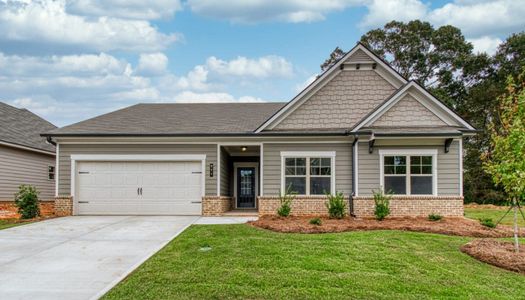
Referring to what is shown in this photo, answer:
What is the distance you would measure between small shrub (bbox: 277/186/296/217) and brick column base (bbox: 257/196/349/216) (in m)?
0.20

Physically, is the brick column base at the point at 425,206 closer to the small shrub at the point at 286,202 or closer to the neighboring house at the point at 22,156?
the small shrub at the point at 286,202

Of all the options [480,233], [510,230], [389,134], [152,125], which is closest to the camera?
[480,233]

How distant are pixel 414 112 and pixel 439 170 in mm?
2120

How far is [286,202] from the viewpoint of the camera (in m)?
13.8

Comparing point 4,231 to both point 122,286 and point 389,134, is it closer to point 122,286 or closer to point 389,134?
point 122,286

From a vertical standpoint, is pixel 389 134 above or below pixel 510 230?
above

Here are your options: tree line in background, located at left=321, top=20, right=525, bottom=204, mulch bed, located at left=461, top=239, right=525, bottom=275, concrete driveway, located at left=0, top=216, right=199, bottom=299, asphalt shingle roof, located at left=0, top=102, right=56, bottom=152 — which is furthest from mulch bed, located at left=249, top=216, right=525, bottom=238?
tree line in background, located at left=321, top=20, right=525, bottom=204

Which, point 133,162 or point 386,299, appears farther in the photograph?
point 133,162

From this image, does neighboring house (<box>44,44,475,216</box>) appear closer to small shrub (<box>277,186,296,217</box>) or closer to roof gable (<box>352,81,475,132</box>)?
roof gable (<box>352,81,475,132</box>)

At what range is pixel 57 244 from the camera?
9133 mm

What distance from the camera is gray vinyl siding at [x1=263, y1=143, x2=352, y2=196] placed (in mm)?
14836

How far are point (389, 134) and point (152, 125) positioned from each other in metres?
8.66

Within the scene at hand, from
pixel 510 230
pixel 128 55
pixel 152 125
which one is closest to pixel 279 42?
pixel 128 55

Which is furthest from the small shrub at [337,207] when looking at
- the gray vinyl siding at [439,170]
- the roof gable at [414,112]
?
the roof gable at [414,112]
